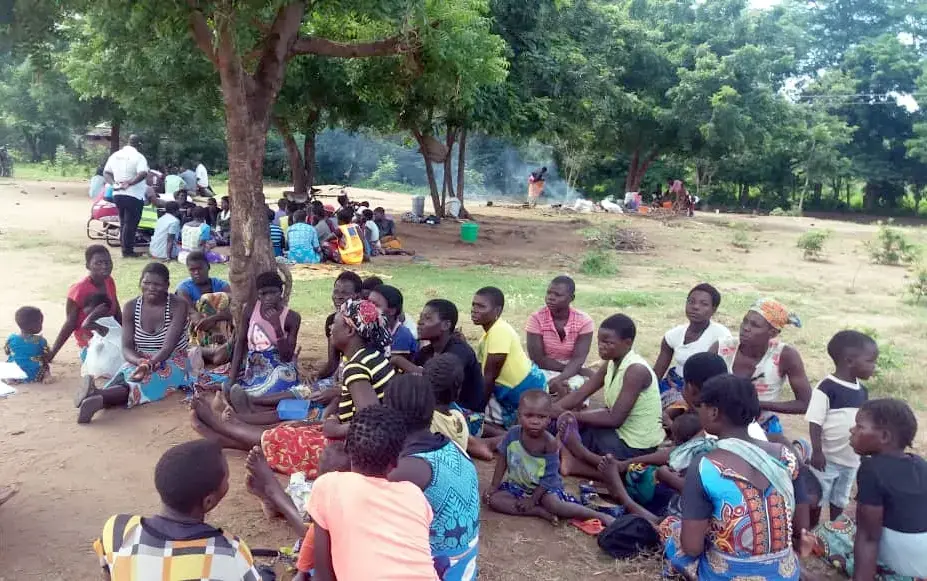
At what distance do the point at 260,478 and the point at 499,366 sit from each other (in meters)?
1.90

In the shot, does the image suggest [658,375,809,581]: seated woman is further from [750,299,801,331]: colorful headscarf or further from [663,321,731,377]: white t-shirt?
[663,321,731,377]: white t-shirt

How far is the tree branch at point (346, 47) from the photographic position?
6.08 meters

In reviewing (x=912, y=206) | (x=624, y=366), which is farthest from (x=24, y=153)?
(x=912, y=206)

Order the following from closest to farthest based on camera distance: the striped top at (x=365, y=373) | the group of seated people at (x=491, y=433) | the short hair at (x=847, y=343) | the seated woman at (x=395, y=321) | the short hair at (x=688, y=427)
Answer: the group of seated people at (x=491, y=433), the striped top at (x=365, y=373), the short hair at (x=847, y=343), the short hair at (x=688, y=427), the seated woman at (x=395, y=321)

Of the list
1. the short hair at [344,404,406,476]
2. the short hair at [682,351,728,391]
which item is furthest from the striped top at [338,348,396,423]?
the short hair at [682,351,728,391]

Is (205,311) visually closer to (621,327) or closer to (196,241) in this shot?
(621,327)

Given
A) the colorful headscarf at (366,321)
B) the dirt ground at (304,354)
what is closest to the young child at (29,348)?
the dirt ground at (304,354)

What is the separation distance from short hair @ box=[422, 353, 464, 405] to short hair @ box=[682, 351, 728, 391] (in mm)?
1223

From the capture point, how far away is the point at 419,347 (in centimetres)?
523

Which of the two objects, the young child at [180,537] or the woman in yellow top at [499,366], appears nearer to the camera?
the young child at [180,537]

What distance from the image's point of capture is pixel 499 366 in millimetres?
4938

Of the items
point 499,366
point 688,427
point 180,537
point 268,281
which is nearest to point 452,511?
point 180,537

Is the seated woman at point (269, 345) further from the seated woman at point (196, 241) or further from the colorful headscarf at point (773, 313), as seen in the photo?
the seated woman at point (196, 241)

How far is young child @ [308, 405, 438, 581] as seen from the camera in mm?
2312
